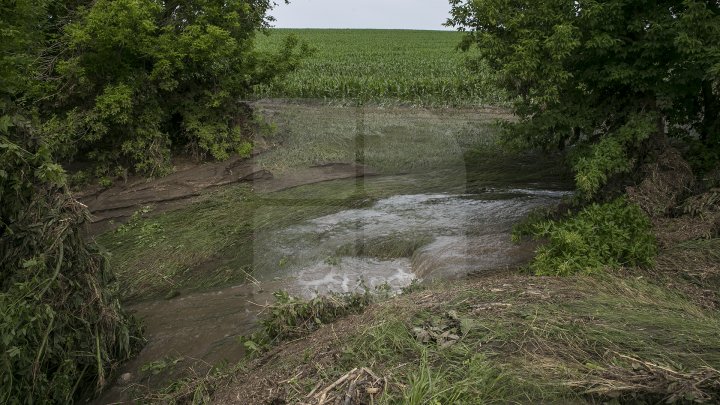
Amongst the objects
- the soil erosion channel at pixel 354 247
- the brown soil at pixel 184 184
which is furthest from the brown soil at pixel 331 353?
the brown soil at pixel 184 184

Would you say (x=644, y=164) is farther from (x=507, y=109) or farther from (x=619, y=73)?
(x=507, y=109)

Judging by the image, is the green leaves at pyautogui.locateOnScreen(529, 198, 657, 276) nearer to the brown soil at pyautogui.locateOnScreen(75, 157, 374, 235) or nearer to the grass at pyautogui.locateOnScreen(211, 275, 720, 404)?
the grass at pyautogui.locateOnScreen(211, 275, 720, 404)

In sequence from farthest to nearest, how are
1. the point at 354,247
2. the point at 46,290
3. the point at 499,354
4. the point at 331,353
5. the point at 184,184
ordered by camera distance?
1. the point at 184,184
2. the point at 354,247
3. the point at 46,290
4. the point at 331,353
5. the point at 499,354

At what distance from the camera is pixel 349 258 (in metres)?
9.06

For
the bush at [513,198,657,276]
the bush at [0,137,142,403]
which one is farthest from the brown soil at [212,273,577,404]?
the bush at [0,137,142,403]

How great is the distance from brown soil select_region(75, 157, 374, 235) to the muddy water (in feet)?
3.33

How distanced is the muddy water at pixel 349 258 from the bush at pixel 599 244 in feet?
3.68

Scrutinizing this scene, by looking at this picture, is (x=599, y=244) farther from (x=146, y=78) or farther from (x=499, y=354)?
(x=146, y=78)

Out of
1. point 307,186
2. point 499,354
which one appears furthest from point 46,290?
point 307,186

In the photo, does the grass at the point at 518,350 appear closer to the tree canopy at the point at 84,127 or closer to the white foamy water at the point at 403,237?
the tree canopy at the point at 84,127

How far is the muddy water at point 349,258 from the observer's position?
21.9 feet

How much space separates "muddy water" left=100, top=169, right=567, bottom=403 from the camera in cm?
666

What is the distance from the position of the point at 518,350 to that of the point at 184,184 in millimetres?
9631

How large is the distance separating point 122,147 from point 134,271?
430 cm
